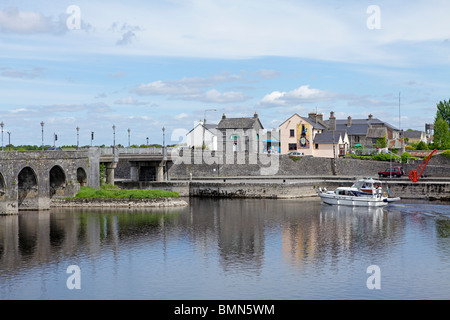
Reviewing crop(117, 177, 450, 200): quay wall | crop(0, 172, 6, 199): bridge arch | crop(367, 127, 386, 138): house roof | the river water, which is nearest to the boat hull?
the river water

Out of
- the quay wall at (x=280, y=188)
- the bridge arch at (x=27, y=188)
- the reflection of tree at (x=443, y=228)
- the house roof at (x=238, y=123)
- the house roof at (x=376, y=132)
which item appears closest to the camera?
the reflection of tree at (x=443, y=228)

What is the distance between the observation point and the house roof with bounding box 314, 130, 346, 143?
11575cm

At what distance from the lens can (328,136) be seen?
11700cm

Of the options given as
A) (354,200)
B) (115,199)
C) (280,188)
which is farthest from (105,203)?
(354,200)

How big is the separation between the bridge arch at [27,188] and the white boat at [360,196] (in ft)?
129

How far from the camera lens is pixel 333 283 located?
1449 inches

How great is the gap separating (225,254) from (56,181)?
37.3 meters

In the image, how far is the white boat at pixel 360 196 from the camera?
75312 mm

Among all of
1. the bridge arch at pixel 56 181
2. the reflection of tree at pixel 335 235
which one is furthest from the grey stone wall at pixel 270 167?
the reflection of tree at pixel 335 235

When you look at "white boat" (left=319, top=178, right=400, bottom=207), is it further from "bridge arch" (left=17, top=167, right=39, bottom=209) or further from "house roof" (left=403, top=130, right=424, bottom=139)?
"house roof" (left=403, top=130, right=424, bottom=139)

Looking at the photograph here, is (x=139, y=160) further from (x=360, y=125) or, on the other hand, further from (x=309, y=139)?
(x=360, y=125)

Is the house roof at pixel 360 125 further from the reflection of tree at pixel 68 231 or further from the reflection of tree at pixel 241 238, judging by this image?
the reflection of tree at pixel 68 231

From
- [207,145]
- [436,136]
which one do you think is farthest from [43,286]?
[436,136]
